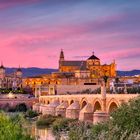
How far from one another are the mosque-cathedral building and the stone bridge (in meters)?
57.1

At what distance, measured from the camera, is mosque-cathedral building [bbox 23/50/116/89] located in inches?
4680

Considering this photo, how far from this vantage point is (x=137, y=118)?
2081 centimetres

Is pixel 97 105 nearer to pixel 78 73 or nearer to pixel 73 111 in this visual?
pixel 73 111

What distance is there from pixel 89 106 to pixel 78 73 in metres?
78.3

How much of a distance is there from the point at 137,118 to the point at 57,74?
106326 millimetres

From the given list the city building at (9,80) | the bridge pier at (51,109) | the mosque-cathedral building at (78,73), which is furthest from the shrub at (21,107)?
the city building at (9,80)

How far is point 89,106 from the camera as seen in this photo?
4469cm

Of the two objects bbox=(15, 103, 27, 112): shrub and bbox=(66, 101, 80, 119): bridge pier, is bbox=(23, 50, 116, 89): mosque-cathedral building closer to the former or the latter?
bbox=(15, 103, 27, 112): shrub

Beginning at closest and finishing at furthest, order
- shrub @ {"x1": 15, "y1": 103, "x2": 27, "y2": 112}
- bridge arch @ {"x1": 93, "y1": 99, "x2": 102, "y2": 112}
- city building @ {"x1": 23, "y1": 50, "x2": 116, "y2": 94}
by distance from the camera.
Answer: bridge arch @ {"x1": 93, "y1": 99, "x2": 102, "y2": 112} < shrub @ {"x1": 15, "y1": 103, "x2": 27, "y2": 112} < city building @ {"x1": 23, "y1": 50, "x2": 116, "y2": 94}

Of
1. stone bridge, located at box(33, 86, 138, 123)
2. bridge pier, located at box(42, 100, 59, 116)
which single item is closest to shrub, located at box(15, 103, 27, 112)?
stone bridge, located at box(33, 86, 138, 123)

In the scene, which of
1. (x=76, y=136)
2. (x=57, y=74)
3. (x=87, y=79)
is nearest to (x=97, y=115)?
(x=76, y=136)

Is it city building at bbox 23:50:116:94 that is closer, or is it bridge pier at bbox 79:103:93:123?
bridge pier at bbox 79:103:93:123

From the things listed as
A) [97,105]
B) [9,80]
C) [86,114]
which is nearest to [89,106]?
[97,105]

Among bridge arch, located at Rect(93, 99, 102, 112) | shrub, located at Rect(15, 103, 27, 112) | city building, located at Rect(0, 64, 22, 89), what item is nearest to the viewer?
bridge arch, located at Rect(93, 99, 102, 112)
